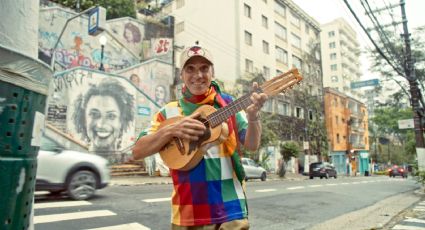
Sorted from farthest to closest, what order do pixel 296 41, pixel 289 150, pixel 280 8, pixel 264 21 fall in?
pixel 296 41, pixel 280 8, pixel 264 21, pixel 289 150

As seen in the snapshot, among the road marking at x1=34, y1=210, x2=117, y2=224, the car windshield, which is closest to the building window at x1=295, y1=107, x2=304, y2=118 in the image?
the car windshield

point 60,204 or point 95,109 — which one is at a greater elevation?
point 95,109

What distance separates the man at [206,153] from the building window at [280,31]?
120ft

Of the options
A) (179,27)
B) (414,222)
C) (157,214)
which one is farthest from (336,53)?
(157,214)

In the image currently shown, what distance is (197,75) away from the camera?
89.5 inches

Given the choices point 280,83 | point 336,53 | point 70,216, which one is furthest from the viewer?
point 336,53

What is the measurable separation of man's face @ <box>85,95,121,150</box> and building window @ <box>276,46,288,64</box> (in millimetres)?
22182

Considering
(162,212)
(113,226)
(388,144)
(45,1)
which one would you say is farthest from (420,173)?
(388,144)

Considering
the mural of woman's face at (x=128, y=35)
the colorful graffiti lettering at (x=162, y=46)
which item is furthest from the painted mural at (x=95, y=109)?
the mural of woman's face at (x=128, y=35)

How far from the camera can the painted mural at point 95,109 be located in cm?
1742

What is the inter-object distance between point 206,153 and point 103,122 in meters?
17.5

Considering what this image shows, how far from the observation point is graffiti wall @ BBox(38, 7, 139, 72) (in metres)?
21.7

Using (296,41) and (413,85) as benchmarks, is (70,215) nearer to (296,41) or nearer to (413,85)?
(413,85)

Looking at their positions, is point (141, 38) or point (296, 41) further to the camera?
point (296, 41)
